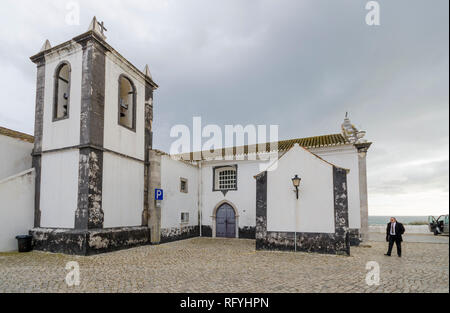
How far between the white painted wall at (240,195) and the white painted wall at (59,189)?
28.7 feet

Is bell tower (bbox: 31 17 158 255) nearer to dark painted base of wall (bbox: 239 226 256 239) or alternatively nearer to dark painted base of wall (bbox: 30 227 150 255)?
dark painted base of wall (bbox: 30 227 150 255)

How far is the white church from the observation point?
10.7 m

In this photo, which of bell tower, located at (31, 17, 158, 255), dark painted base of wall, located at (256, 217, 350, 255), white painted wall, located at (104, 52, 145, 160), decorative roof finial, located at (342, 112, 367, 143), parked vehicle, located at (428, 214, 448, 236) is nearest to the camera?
dark painted base of wall, located at (256, 217, 350, 255)

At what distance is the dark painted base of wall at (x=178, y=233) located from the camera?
1436 centimetres

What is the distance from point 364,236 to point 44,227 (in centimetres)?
1469

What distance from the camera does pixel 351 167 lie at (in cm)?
1451

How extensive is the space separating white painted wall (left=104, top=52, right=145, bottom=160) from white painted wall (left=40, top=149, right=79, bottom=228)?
1673 millimetres

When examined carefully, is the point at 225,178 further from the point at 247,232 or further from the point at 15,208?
the point at 15,208

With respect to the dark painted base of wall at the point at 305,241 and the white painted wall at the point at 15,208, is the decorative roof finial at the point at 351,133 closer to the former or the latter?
the dark painted base of wall at the point at 305,241

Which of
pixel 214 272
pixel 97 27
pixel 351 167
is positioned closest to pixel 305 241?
pixel 214 272

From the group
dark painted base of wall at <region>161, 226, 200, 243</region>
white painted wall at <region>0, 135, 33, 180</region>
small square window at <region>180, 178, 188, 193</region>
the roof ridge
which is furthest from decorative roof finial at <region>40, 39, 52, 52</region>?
dark painted base of wall at <region>161, 226, 200, 243</region>

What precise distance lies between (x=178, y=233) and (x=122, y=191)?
4631 mm
